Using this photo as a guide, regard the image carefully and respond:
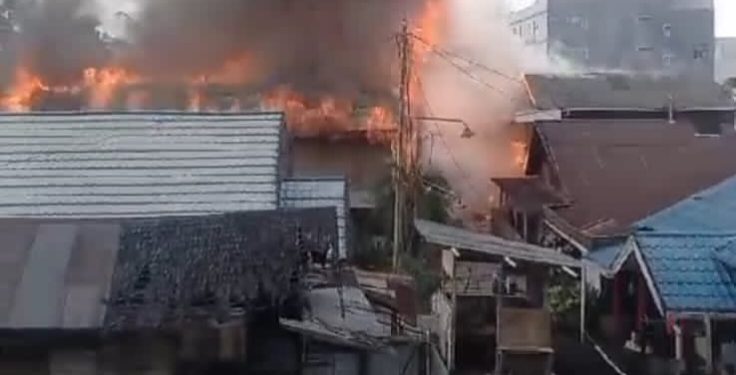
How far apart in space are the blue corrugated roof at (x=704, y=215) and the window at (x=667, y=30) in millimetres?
36684

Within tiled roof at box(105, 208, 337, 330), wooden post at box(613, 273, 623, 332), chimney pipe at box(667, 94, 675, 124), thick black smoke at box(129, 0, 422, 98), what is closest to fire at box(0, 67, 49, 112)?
thick black smoke at box(129, 0, 422, 98)

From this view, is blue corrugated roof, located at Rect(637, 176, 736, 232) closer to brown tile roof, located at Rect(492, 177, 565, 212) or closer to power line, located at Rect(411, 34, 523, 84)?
brown tile roof, located at Rect(492, 177, 565, 212)

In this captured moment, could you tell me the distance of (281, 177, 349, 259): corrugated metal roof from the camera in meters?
11.4

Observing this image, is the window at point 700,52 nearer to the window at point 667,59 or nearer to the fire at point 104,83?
the window at point 667,59

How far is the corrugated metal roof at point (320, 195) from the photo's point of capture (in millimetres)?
11438

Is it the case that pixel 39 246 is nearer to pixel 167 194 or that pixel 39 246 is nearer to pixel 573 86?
pixel 167 194

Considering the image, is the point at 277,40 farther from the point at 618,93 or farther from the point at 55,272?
the point at 55,272

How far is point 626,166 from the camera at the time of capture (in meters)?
18.6

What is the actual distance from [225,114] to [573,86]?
20290 mm

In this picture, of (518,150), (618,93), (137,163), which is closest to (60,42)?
(518,150)

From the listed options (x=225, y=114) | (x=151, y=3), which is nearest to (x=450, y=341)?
(x=225, y=114)

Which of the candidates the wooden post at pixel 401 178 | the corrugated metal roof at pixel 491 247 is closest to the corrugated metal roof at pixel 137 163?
the corrugated metal roof at pixel 491 247

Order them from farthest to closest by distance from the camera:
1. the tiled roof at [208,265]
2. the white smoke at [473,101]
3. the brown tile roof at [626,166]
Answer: the white smoke at [473,101] < the brown tile roof at [626,166] < the tiled roof at [208,265]

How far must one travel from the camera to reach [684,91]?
31.6 metres
